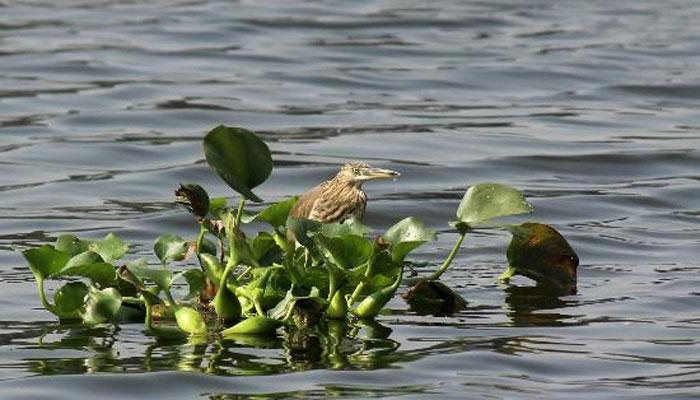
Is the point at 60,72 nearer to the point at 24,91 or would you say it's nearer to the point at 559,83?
the point at 24,91

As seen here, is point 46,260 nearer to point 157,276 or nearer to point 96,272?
point 96,272

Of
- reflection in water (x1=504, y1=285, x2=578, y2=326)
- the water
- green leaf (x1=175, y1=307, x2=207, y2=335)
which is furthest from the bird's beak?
green leaf (x1=175, y1=307, x2=207, y2=335)

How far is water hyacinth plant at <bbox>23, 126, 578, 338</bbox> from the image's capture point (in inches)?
336

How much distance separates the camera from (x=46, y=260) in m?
→ 8.59

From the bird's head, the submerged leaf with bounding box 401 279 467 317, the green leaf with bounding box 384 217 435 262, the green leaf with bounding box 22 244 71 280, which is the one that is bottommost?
the submerged leaf with bounding box 401 279 467 317

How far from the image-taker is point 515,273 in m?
9.73

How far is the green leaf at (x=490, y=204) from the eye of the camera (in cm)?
844

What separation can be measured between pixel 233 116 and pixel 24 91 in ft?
7.27

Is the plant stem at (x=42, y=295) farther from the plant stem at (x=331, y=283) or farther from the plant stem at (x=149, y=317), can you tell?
the plant stem at (x=331, y=283)

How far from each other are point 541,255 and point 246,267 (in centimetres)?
151

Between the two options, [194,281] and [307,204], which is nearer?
[194,281]

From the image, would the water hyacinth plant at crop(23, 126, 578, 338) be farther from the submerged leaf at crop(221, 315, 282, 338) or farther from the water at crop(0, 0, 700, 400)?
the water at crop(0, 0, 700, 400)

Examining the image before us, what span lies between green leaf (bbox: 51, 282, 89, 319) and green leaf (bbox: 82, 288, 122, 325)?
3.0 inches

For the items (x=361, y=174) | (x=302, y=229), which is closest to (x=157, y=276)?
(x=302, y=229)
